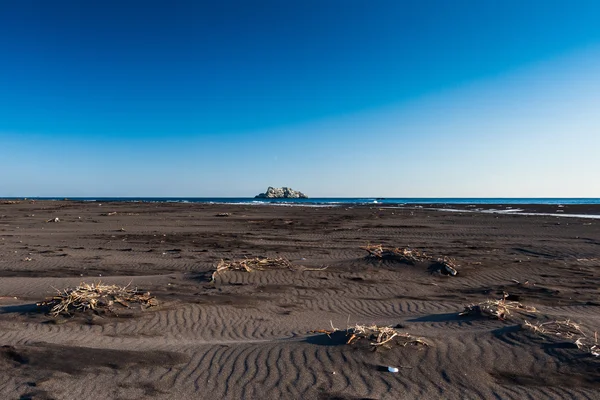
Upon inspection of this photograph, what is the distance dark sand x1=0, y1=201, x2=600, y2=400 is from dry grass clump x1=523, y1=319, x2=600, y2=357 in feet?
0.49

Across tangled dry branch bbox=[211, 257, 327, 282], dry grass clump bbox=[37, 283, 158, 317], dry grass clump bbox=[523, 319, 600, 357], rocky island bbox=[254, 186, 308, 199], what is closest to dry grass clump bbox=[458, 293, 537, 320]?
dry grass clump bbox=[523, 319, 600, 357]

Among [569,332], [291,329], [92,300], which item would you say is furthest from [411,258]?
[92,300]

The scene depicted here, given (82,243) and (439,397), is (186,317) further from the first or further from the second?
(82,243)

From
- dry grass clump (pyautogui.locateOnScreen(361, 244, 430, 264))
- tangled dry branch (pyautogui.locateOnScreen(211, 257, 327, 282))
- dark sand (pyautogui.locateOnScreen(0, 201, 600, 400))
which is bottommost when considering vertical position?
dark sand (pyautogui.locateOnScreen(0, 201, 600, 400))

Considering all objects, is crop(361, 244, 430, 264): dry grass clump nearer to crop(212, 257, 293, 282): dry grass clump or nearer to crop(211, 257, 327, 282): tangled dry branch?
crop(211, 257, 327, 282): tangled dry branch

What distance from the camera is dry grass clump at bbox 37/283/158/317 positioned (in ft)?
21.8

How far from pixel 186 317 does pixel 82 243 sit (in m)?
11.3

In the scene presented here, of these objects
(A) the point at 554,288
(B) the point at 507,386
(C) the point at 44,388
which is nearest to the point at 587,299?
(A) the point at 554,288

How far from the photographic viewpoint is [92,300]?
22.0ft

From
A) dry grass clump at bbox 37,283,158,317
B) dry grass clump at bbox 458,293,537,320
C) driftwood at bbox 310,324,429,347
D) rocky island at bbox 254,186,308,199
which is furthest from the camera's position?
rocky island at bbox 254,186,308,199

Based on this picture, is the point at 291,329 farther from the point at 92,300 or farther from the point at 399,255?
the point at 399,255

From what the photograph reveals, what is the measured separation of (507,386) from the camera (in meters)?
4.24

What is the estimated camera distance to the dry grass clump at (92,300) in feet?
21.8

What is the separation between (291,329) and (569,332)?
374 centimetres
